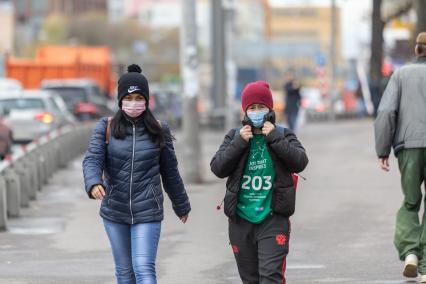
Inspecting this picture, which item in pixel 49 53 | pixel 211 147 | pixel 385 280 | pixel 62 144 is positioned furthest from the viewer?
pixel 49 53

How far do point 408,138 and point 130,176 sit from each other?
3081mm

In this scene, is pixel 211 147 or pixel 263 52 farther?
pixel 263 52

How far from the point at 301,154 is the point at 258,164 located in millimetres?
262

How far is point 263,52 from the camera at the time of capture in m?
107

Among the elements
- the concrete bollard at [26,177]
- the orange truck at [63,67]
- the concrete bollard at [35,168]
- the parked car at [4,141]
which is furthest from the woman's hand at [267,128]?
the orange truck at [63,67]

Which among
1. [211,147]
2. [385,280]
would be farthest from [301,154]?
[211,147]

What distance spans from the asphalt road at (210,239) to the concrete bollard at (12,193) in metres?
0.23

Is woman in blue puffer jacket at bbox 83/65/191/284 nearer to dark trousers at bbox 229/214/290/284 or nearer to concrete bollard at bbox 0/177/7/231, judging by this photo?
dark trousers at bbox 229/214/290/284

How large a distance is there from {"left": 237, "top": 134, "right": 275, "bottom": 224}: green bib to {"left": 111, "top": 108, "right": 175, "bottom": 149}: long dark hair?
536 mm

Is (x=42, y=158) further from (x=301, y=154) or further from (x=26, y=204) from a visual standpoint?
(x=301, y=154)

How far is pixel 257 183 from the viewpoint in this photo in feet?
29.3

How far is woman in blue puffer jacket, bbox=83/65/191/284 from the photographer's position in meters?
8.78

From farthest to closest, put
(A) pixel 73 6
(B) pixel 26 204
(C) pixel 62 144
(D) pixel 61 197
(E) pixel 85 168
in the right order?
(A) pixel 73 6, (C) pixel 62 144, (D) pixel 61 197, (B) pixel 26 204, (E) pixel 85 168

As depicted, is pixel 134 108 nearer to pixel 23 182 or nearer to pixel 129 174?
pixel 129 174
